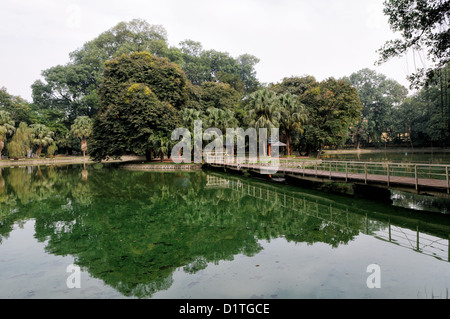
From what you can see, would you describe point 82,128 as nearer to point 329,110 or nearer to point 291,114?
point 291,114

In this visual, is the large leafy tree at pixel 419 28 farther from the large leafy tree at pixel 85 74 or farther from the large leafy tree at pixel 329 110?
the large leafy tree at pixel 85 74

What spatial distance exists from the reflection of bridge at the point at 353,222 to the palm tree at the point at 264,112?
1786 cm

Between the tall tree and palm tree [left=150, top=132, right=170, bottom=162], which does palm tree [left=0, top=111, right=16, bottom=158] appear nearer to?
the tall tree

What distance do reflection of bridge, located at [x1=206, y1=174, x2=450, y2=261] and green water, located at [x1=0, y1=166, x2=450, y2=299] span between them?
0.15 feet

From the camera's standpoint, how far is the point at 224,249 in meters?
8.43

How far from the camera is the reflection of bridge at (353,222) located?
26.6 feet

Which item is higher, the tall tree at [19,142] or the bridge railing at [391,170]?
the tall tree at [19,142]

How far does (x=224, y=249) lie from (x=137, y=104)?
30.2 m

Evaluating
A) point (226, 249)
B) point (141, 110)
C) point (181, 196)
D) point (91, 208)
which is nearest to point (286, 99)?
point (141, 110)

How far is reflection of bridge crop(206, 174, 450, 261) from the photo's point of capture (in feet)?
26.6

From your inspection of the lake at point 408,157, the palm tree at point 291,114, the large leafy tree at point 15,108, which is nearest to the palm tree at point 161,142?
the palm tree at point 291,114

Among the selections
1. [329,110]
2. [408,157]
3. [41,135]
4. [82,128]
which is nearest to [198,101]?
[329,110]
